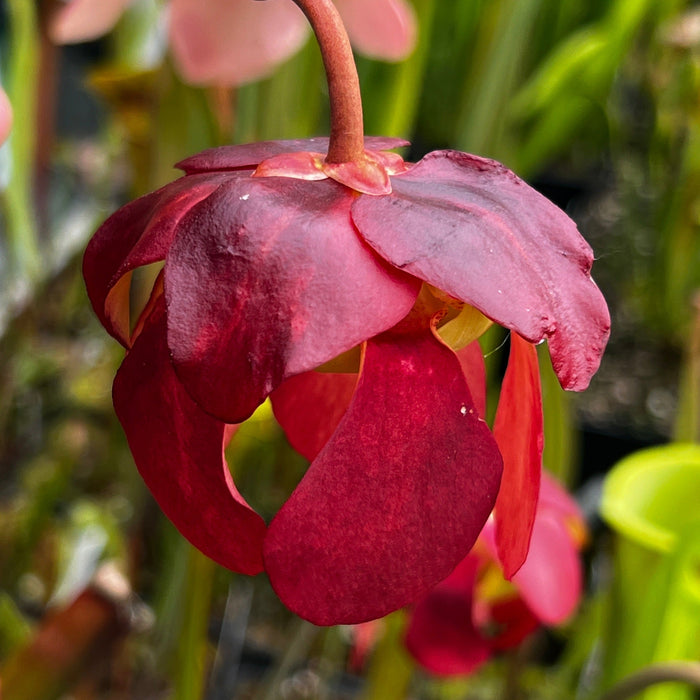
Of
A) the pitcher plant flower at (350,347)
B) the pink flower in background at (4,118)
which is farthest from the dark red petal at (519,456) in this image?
the pink flower in background at (4,118)

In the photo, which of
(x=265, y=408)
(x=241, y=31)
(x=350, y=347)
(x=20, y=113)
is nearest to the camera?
(x=350, y=347)

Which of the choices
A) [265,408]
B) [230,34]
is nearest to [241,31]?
[230,34]

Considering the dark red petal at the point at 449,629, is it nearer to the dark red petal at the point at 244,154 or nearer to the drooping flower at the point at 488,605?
the drooping flower at the point at 488,605

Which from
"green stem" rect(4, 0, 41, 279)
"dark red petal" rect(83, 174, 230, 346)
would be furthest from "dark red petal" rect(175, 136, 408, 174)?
"green stem" rect(4, 0, 41, 279)

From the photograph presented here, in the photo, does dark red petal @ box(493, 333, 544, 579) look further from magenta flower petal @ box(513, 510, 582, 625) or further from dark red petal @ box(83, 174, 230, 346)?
magenta flower petal @ box(513, 510, 582, 625)

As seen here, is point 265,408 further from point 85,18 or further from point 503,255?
point 85,18
